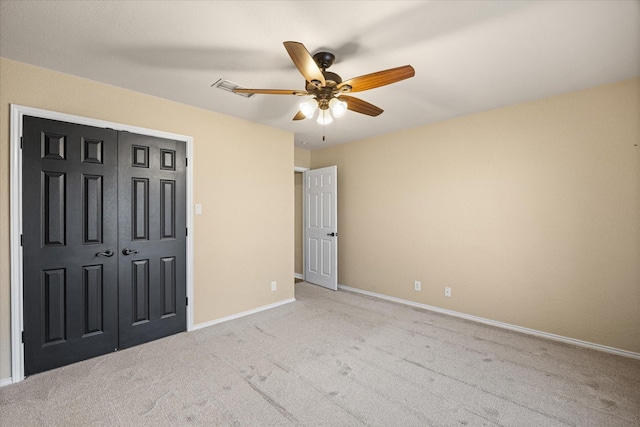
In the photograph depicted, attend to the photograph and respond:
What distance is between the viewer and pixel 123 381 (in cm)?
225

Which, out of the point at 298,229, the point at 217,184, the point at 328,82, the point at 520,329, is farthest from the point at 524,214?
the point at 298,229

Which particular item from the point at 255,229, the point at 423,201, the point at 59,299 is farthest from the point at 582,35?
the point at 59,299

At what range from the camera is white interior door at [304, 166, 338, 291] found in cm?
484

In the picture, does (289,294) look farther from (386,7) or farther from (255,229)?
(386,7)

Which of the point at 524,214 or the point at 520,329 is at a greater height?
the point at 524,214

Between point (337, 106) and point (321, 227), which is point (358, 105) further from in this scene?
point (321, 227)

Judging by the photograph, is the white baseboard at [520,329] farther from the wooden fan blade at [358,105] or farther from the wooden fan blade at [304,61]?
the wooden fan blade at [304,61]

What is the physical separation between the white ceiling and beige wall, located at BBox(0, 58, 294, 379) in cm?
18

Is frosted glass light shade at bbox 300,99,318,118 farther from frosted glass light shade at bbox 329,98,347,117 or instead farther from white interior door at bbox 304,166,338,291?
white interior door at bbox 304,166,338,291

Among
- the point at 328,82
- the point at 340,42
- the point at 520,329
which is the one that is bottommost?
the point at 520,329

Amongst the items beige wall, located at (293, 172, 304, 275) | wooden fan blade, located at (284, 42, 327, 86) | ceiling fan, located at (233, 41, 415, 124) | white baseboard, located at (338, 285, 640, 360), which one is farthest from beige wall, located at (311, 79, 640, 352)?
wooden fan blade, located at (284, 42, 327, 86)

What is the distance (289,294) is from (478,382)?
257 centimetres

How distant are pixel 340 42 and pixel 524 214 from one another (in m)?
2.66

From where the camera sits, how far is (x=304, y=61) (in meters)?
1.72
